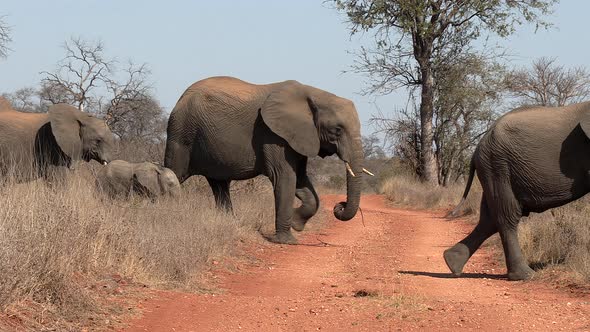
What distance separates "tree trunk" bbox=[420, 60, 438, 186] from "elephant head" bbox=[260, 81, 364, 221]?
1667 cm

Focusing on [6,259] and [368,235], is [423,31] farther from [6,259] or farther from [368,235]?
[6,259]

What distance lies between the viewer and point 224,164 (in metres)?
15.5

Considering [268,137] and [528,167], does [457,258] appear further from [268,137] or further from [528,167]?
[268,137]

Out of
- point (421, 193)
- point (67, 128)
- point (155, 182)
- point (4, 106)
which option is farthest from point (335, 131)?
point (421, 193)

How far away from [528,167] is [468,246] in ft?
3.99

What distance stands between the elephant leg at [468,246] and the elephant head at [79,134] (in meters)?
7.86

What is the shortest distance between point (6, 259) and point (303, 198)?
30.9 ft

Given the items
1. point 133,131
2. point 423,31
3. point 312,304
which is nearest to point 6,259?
point 312,304

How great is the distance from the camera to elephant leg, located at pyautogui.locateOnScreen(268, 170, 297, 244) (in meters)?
14.8

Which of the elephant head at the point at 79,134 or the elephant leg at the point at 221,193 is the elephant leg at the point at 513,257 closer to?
the elephant leg at the point at 221,193

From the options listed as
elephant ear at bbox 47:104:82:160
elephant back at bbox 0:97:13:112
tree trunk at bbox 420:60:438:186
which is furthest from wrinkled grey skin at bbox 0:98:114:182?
tree trunk at bbox 420:60:438:186

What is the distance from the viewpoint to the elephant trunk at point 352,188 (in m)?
14.3

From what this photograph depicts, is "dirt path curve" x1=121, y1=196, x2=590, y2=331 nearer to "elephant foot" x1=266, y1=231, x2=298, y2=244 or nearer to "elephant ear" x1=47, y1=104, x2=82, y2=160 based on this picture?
"elephant foot" x1=266, y1=231, x2=298, y2=244

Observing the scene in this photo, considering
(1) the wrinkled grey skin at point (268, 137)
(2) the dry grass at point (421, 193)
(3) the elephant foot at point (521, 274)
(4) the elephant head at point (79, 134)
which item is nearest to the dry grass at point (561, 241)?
(3) the elephant foot at point (521, 274)
